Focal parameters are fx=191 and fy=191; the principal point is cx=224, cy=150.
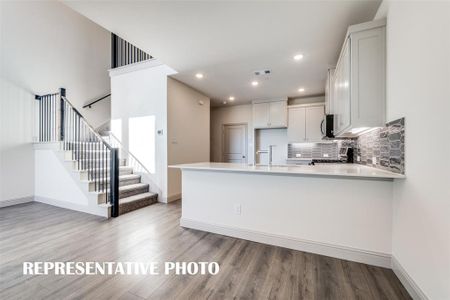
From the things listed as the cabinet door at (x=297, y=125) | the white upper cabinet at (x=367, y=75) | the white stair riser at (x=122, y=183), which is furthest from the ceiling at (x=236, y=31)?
the white stair riser at (x=122, y=183)

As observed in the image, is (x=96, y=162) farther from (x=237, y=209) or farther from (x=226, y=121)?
(x=226, y=121)

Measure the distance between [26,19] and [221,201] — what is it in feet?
15.8

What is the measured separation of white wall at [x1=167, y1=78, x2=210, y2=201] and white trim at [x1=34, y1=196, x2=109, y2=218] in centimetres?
127

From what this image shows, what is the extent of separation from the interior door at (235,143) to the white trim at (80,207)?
4.17 m

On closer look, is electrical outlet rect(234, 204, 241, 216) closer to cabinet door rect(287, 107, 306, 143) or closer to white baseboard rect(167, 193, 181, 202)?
white baseboard rect(167, 193, 181, 202)

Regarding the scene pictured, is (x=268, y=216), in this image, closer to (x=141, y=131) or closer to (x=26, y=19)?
(x=141, y=131)

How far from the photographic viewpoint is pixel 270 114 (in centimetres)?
574

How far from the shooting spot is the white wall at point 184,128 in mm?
4273

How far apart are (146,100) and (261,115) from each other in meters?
3.27

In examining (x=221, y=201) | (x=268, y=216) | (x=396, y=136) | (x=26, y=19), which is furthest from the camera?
(x=26, y=19)

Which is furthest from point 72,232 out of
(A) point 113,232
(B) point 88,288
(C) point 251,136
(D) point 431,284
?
(C) point 251,136

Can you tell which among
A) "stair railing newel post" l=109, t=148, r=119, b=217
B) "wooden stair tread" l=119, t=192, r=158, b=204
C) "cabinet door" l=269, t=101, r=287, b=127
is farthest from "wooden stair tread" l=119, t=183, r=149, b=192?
"cabinet door" l=269, t=101, r=287, b=127

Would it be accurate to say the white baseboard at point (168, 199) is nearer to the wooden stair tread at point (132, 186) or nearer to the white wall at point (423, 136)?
the wooden stair tread at point (132, 186)

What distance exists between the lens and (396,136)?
1.79m
